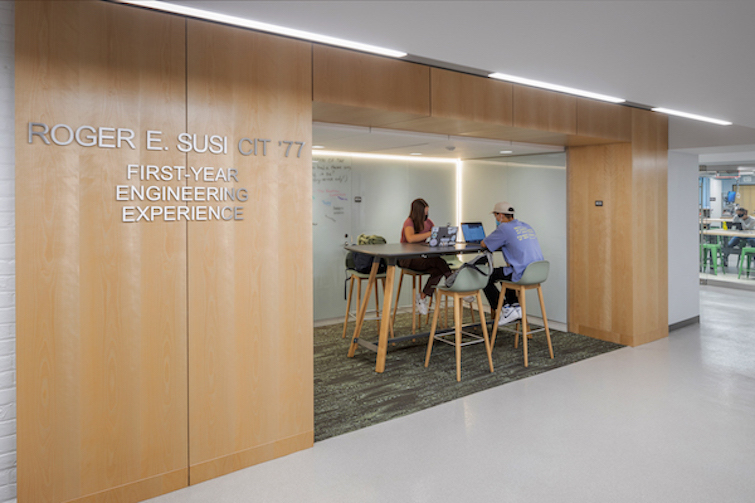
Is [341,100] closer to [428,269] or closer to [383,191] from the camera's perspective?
[428,269]

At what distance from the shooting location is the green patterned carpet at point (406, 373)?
157 inches

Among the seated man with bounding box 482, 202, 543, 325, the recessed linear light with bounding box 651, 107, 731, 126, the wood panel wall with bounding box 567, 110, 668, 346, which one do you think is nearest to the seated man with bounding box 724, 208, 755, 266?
the wood panel wall with bounding box 567, 110, 668, 346

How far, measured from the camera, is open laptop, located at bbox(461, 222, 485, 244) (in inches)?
252

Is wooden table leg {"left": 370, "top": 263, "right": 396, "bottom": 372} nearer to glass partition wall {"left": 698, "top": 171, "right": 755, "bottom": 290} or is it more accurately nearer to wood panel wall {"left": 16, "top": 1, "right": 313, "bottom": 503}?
wood panel wall {"left": 16, "top": 1, "right": 313, "bottom": 503}

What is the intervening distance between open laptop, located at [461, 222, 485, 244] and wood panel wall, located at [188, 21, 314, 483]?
3.44 m

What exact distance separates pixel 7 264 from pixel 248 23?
1732 millimetres

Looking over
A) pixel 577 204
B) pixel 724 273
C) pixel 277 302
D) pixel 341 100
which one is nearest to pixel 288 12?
pixel 341 100

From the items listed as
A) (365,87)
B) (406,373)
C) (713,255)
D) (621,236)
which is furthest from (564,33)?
(713,255)

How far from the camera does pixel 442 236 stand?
5430 millimetres

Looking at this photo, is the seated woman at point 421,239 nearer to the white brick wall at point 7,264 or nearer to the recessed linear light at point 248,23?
the recessed linear light at point 248,23

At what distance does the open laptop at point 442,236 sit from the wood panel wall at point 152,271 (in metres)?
2.35

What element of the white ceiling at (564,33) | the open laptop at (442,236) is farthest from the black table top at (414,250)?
the white ceiling at (564,33)

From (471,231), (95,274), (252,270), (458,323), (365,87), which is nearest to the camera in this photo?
(95,274)

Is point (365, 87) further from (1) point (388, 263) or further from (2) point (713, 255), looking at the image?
(2) point (713, 255)
